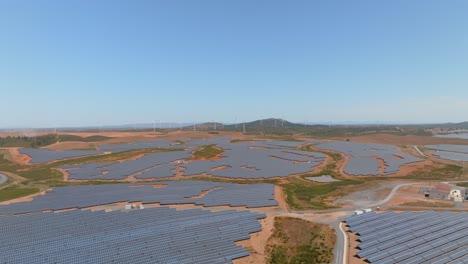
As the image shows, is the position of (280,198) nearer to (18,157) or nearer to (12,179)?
(12,179)

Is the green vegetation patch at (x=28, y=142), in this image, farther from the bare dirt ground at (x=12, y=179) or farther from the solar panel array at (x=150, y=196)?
the solar panel array at (x=150, y=196)

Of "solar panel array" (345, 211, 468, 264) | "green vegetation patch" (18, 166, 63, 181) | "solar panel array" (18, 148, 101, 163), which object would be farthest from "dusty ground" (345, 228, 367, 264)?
"solar panel array" (18, 148, 101, 163)

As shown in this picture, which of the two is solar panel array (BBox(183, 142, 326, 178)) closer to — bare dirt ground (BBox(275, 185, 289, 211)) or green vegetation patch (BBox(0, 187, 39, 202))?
bare dirt ground (BBox(275, 185, 289, 211))

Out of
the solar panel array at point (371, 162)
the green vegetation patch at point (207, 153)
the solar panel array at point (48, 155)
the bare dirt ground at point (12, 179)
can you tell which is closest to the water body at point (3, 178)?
the bare dirt ground at point (12, 179)

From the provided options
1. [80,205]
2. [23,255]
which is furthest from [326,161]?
[23,255]

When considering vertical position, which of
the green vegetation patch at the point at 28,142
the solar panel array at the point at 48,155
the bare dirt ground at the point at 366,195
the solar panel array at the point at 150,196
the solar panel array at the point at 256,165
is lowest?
the bare dirt ground at the point at 366,195

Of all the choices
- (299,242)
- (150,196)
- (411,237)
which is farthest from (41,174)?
(411,237)
